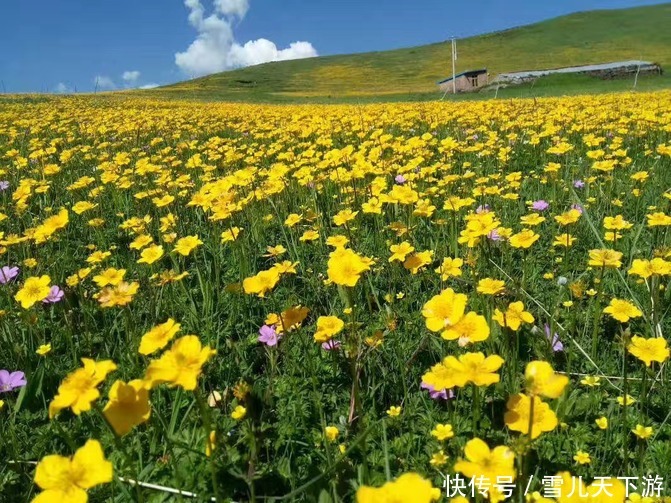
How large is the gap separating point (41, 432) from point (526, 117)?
26.7 feet

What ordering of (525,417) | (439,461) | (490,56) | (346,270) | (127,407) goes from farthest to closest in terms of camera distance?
(490,56) → (346,270) → (439,461) → (525,417) → (127,407)

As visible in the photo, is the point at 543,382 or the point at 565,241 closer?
the point at 543,382

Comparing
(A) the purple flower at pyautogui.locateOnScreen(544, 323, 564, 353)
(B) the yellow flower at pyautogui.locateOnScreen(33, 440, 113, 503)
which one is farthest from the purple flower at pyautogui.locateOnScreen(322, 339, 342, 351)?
(B) the yellow flower at pyautogui.locateOnScreen(33, 440, 113, 503)

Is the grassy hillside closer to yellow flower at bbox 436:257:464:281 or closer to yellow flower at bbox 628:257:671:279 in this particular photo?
yellow flower at bbox 436:257:464:281

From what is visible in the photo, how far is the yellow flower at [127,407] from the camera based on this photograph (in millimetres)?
1148

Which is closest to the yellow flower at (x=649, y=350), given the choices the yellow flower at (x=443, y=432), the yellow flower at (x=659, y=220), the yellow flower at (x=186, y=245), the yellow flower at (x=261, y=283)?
the yellow flower at (x=443, y=432)

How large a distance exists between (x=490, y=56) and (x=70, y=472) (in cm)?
8241

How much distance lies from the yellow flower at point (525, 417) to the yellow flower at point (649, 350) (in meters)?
0.56

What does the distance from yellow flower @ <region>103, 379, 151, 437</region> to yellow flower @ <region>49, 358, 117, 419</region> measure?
0.21 ft

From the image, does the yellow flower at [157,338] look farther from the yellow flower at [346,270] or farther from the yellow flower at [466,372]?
the yellow flower at [466,372]

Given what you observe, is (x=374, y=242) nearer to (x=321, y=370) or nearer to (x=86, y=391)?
(x=321, y=370)

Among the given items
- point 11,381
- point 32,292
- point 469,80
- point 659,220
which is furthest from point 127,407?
point 469,80

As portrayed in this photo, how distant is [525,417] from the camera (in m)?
1.33

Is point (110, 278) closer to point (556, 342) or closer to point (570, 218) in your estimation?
point (556, 342)
